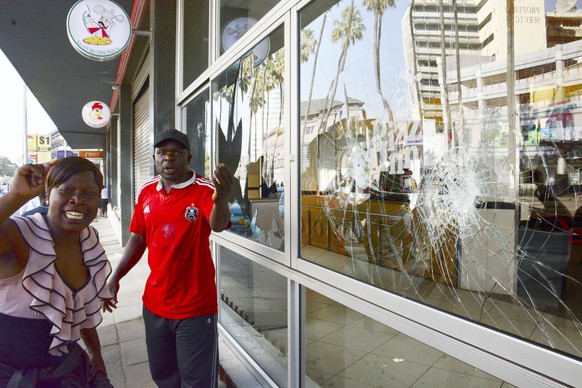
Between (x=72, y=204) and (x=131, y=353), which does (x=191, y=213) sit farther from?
(x=131, y=353)

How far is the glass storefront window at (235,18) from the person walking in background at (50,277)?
7.47 ft

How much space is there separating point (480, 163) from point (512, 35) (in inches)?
17.4

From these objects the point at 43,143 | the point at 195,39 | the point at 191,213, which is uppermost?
the point at 43,143

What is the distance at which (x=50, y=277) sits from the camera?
4.81ft

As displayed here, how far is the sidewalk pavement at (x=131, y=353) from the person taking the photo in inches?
126

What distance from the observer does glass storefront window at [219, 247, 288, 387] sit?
3119 millimetres

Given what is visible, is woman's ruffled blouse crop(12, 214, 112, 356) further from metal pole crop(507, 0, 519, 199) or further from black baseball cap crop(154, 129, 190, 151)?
metal pole crop(507, 0, 519, 199)

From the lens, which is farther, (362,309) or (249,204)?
(249,204)

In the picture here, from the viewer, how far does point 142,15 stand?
22.2 feet

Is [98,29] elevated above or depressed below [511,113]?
above

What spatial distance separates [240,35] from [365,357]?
2.92 metres

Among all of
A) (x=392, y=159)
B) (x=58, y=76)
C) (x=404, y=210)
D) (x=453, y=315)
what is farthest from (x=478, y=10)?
(x=58, y=76)

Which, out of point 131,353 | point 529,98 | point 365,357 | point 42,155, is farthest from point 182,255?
point 42,155

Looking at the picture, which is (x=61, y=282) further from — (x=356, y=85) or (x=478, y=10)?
(x=478, y=10)
